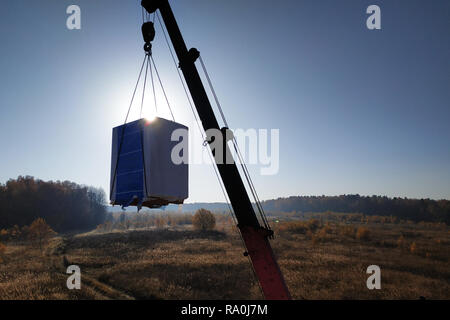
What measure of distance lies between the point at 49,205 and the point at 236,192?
79700 millimetres

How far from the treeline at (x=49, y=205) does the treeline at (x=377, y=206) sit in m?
121

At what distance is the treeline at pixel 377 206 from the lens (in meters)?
109

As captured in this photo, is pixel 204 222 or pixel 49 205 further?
pixel 49 205

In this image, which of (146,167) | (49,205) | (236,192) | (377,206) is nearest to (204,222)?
(49,205)

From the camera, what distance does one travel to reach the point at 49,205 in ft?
224

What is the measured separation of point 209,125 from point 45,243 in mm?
51740

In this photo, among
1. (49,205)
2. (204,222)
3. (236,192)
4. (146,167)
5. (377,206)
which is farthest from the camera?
(377,206)

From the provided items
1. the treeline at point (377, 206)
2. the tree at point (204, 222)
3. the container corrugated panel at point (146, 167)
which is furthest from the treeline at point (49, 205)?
the treeline at point (377, 206)

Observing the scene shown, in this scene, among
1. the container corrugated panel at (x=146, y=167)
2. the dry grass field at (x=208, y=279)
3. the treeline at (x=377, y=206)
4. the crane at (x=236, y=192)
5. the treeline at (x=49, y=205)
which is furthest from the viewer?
the treeline at (x=377, y=206)

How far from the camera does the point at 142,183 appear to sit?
5352mm

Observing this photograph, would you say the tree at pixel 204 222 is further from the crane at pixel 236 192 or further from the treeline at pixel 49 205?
the crane at pixel 236 192

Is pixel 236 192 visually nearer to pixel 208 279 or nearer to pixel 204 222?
pixel 208 279

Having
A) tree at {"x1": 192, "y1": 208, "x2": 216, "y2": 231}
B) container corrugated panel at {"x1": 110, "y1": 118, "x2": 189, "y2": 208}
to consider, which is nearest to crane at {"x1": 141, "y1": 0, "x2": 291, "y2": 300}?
container corrugated panel at {"x1": 110, "y1": 118, "x2": 189, "y2": 208}
